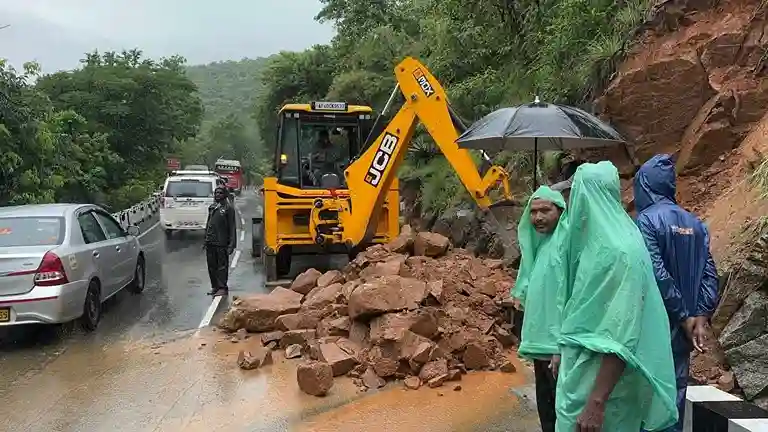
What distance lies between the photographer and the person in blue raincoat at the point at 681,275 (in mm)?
3355

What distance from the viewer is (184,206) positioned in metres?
18.2

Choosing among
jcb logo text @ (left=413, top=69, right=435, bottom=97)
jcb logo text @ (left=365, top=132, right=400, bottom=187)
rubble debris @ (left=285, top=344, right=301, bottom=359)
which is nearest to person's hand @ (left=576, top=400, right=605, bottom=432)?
rubble debris @ (left=285, top=344, right=301, bottom=359)

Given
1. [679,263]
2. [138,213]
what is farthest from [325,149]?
[138,213]

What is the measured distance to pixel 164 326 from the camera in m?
8.21

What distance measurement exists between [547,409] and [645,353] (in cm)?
167

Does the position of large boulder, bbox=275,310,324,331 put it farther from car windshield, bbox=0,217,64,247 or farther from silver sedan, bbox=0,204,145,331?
car windshield, bbox=0,217,64,247

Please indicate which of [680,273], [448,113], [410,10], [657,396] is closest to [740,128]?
[448,113]

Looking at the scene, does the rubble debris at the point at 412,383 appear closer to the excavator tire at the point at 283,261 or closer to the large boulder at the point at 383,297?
the large boulder at the point at 383,297

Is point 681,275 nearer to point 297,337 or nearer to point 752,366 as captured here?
point 752,366

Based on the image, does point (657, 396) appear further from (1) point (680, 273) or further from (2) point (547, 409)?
(2) point (547, 409)

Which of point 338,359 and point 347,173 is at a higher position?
point 347,173

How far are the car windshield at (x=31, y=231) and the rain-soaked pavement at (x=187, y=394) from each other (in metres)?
1.12

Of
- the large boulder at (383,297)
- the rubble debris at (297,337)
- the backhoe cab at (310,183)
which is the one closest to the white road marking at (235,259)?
the backhoe cab at (310,183)

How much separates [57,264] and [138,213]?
17381mm
